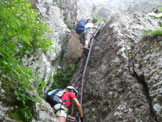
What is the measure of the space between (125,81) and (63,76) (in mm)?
3379

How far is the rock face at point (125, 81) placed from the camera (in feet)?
13.9

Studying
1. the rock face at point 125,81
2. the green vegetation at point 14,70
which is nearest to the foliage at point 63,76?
the rock face at point 125,81

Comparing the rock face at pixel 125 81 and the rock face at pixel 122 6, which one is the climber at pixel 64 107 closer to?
the rock face at pixel 125 81

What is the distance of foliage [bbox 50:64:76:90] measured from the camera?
7084 mm

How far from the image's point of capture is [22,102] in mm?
2695

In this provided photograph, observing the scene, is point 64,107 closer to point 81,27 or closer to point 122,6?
point 81,27

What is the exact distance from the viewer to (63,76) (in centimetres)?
756

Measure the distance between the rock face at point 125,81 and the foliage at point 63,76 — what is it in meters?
1.12

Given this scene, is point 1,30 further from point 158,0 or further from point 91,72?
point 158,0

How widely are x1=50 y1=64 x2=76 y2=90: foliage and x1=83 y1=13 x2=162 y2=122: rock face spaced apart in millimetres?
1118

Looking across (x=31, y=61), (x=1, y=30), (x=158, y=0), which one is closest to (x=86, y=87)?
(x=31, y=61)

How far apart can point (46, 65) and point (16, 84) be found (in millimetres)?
3196

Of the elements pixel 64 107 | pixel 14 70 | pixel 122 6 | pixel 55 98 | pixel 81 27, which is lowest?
pixel 64 107

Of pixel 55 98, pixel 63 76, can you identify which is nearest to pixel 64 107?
pixel 55 98
